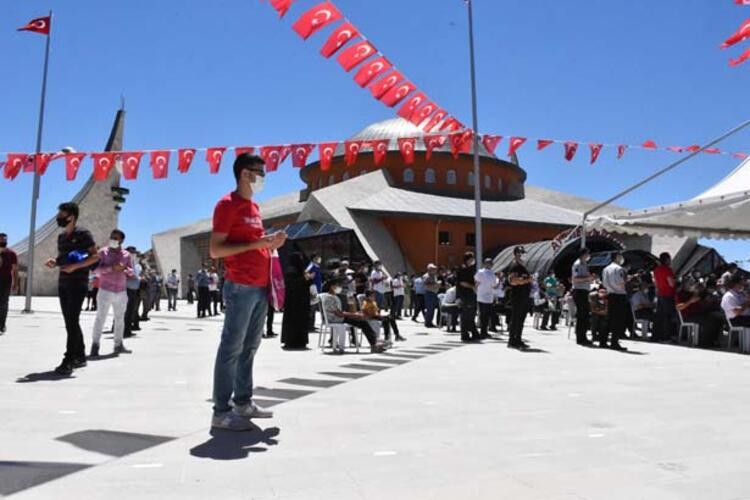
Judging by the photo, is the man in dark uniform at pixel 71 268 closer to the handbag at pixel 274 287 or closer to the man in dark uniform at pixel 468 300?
the handbag at pixel 274 287

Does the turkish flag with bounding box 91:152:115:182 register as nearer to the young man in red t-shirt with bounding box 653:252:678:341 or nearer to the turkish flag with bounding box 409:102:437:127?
the turkish flag with bounding box 409:102:437:127

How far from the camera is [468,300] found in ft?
42.7

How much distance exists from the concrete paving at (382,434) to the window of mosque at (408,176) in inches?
1459

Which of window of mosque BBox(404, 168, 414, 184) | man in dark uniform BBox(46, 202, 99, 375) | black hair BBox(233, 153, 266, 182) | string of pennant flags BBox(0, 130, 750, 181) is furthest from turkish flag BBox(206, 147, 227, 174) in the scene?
window of mosque BBox(404, 168, 414, 184)

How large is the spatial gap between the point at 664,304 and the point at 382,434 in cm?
1081

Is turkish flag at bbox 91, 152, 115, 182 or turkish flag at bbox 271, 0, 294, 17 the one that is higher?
turkish flag at bbox 271, 0, 294, 17

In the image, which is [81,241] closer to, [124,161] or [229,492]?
[229,492]

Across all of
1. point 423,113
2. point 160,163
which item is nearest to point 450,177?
point 160,163

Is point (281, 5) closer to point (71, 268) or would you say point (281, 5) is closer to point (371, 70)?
point (371, 70)

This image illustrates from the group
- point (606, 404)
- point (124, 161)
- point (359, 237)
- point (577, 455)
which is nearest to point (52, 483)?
point (577, 455)

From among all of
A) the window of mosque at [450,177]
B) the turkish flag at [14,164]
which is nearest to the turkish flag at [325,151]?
the turkish flag at [14,164]

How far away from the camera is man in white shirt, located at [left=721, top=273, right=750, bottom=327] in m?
11.2

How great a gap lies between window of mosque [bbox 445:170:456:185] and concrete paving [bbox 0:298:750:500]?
38.1 m

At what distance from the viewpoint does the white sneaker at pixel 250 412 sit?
181 inches
